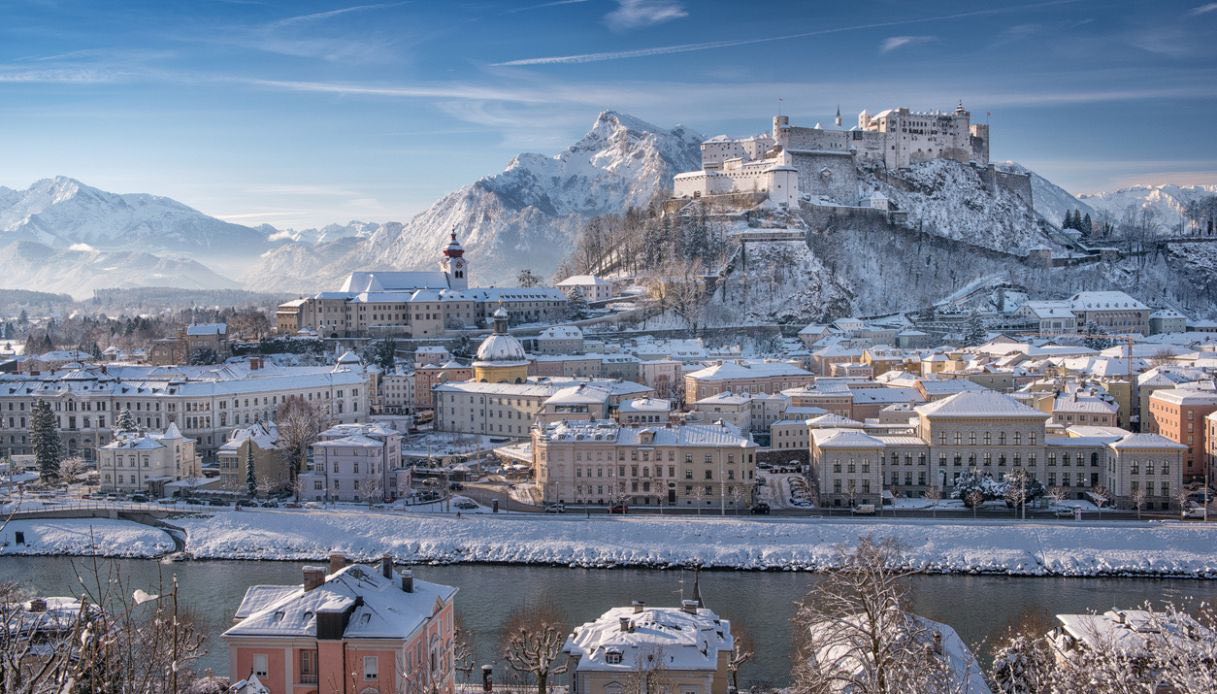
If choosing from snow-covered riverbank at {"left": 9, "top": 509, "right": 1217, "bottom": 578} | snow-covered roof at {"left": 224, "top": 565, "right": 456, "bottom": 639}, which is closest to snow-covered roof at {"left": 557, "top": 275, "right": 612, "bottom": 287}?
snow-covered riverbank at {"left": 9, "top": 509, "right": 1217, "bottom": 578}

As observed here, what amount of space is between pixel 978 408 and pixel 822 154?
110ft

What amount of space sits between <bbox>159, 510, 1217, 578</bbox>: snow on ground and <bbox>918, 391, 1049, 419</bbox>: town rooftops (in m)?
3.32

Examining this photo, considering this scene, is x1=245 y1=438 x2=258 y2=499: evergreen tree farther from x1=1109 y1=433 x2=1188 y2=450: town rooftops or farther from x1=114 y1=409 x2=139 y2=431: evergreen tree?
x1=1109 y1=433 x2=1188 y2=450: town rooftops

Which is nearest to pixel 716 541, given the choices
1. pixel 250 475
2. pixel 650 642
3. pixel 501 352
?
pixel 650 642

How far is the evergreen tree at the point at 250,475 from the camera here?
23953 mm

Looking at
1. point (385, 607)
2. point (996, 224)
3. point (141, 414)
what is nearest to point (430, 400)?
point (141, 414)

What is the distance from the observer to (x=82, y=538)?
834 inches

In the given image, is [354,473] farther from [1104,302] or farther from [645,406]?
[1104,302]

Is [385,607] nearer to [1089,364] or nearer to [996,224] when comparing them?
[1089,364]

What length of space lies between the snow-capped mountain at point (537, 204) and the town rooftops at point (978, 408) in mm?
94042

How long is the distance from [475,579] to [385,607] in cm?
816

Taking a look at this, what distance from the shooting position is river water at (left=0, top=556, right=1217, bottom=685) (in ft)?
49.5

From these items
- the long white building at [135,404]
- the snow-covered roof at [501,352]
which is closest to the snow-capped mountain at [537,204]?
the snow-covered roof at [501,352]

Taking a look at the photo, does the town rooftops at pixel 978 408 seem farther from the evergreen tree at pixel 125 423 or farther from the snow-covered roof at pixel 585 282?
the snow-covered roof at pixel 585 282
